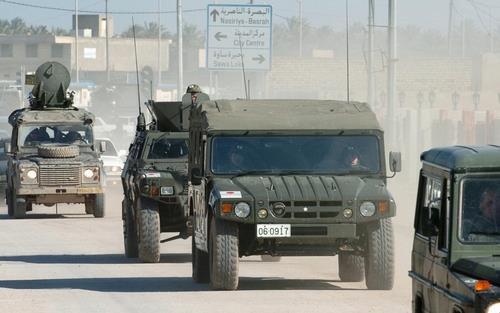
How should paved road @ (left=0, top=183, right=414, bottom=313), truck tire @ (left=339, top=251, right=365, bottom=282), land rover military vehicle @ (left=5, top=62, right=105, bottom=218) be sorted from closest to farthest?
1. paved road @ (left=0, top=183, right=414, bottom=313)
2. truck tire @ (left=339, top=251, right=365, bottom=282)
3. land rover military vehicle @ (left=5, top=62, right=105, bottom=218)

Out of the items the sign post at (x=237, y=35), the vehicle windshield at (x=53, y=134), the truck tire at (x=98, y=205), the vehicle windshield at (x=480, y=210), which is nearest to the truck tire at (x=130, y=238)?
the truck tire at (x=98, y=205)

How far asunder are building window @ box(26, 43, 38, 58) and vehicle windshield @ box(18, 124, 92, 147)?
109 m

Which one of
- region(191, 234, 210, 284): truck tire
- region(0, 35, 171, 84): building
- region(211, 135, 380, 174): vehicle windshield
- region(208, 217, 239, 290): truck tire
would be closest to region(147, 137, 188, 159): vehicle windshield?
region(191, 234, 210, 284): truck tire

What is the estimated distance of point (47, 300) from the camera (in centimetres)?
1705

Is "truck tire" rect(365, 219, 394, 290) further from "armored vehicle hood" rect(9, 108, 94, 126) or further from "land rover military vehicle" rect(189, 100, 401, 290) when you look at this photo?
"armored vehicle hood" rect(9, 108, 94, 126)

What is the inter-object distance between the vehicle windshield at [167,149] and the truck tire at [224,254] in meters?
6.23

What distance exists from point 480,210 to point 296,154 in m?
7.46

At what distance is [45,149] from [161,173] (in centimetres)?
1281

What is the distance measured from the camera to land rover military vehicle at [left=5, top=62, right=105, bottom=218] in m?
34.7

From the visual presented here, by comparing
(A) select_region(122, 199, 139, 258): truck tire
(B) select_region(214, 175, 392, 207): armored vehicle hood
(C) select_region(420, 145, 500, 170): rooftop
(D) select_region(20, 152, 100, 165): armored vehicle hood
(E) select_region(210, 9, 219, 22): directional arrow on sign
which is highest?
(E) select_region(210, 9, 219, 22): directional arrow on sign

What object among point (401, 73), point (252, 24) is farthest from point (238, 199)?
point (401, 73)

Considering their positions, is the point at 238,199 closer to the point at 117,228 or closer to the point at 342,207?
the point at 342,207

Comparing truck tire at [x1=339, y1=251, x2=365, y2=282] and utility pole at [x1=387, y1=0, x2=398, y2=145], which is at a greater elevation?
utility pole at [x1=387, y1=0, x2=398, y2=145]

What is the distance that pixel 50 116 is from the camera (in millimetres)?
35125
